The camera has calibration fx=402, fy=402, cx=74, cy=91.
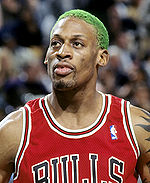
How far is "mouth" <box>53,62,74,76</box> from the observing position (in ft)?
7.11

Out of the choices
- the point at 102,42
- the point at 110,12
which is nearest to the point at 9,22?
the point at 110,12

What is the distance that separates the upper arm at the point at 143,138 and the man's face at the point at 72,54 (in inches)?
14.7

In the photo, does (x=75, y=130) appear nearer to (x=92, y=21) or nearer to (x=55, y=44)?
(x=55, y=44)

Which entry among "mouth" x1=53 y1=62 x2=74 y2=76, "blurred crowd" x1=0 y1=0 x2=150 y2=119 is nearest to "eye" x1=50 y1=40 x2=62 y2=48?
"mouth" x1=53 y1=62 x2=74 y2=76

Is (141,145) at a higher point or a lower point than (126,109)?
lower

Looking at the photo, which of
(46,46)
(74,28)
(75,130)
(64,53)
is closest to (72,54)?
(64,53)

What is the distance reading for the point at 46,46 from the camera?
19.5ft

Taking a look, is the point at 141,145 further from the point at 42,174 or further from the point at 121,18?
the point at 121,18

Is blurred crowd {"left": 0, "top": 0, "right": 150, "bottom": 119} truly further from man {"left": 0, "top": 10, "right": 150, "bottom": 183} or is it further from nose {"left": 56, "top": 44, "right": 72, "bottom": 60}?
nose {"left": 56, "top": 44, "right": 72, "bottom": 60}

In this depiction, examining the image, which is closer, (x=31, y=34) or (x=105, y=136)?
(x=105, y=136)

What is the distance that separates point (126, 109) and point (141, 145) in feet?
0.79

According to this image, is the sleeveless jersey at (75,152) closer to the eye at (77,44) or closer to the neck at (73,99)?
the neck at (73,99)

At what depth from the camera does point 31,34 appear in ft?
19.1

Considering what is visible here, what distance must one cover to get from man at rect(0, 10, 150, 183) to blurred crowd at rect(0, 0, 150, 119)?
2120 mm
